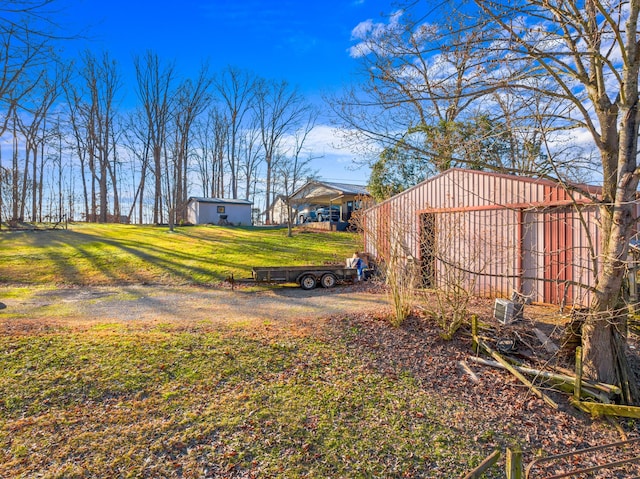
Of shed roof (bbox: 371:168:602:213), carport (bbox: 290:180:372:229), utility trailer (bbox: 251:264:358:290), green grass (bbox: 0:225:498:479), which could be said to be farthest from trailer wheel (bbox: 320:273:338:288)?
carport (bbox: 290:180:372:229)

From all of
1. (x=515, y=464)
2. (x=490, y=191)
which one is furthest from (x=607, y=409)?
(x=490, y=191)

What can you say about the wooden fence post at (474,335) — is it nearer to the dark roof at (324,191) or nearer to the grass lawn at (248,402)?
the grass lawn at (248,402)

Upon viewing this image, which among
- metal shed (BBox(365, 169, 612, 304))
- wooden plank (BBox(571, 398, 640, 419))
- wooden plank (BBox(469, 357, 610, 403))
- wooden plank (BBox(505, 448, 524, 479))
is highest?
metal shed (BBox(365, 169, 612, 304))

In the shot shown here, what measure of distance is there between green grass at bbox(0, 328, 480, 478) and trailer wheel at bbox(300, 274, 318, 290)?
5.77 metres

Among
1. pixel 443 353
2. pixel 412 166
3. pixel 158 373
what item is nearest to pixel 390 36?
pixel 443 353

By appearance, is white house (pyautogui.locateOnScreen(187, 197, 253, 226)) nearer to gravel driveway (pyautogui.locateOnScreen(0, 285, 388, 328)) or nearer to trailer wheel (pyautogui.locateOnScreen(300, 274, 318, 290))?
gravel driveway (pyautogui.locateOnScreen(0, 285, 388, 328))

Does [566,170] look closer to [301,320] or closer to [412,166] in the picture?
[301,320]

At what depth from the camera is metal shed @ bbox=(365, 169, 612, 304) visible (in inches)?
283

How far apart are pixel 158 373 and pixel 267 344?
1679 mm

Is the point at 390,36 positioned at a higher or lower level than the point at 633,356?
higher

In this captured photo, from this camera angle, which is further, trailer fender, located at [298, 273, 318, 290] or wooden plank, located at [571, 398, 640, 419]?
trailer fender, located at [298, 273, 318, 290]

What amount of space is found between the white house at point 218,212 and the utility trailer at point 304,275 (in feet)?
72.8

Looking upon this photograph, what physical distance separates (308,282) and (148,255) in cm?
823

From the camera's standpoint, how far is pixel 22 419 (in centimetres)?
371
